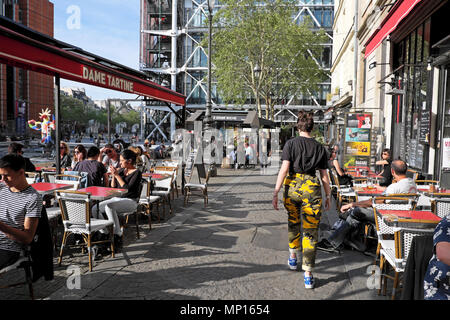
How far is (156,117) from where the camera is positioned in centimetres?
5828

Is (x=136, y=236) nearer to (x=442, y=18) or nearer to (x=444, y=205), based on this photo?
(x=444, y=205)

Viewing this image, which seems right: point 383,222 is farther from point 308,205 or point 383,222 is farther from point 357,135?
point 357,135

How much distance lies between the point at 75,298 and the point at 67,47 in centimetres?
502

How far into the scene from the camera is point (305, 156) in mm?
4215

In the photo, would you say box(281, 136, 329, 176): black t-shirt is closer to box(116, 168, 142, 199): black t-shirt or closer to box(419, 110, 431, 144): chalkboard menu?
box(116, 168, 142, 199): black t-shirt

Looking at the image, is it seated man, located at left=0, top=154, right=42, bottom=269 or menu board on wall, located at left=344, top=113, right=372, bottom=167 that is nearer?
seated man, located at left=0, top=154, right=42, bottom=269

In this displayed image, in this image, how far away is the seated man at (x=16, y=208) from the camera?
3.46 metres

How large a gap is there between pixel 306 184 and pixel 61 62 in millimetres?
4203

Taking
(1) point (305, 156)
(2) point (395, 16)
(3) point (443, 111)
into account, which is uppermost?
(2) point (395, 16)

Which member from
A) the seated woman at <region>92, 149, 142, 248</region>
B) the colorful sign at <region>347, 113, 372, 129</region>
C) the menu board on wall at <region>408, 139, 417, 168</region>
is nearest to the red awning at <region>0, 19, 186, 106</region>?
the seated woman at <region>92, 149, 142, 248</region>

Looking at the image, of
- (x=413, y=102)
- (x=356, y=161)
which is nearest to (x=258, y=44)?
(x=356, y=161)

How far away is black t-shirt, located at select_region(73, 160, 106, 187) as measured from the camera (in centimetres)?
633
